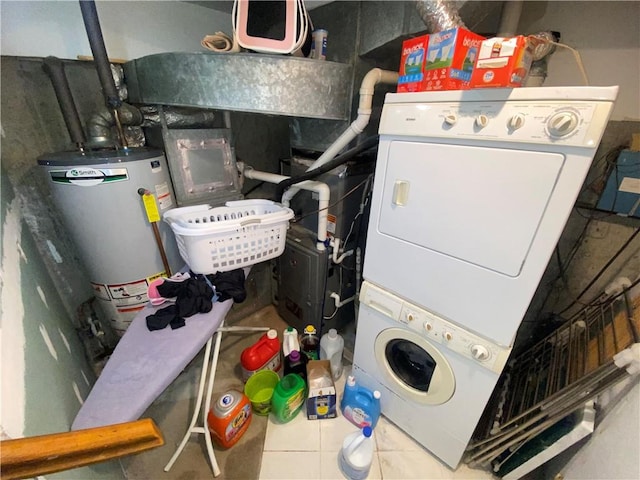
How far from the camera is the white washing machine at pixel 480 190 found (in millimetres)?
699

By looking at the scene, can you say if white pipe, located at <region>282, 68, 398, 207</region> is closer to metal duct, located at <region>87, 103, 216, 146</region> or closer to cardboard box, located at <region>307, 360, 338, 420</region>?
metal duct, located at <region>87, 103, 216, 146</region>

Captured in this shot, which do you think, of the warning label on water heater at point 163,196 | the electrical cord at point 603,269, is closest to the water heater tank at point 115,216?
the warning label on water heater at point 163,196

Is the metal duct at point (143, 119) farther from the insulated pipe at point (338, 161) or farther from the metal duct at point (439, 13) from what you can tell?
the metal duct at point (439, 13)

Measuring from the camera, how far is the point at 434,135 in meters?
0.91

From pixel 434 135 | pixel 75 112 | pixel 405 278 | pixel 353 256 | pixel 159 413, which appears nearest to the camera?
pixel 434 135

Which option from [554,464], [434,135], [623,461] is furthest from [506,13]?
[554,464]

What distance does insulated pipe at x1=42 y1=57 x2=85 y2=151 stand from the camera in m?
1.21

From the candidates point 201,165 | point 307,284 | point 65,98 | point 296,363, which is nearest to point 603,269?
point 307,284

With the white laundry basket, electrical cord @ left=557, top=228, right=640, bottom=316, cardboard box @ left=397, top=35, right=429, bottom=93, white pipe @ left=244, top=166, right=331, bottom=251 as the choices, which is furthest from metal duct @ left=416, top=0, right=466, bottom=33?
electrical cord @ left=557, top=228, right=640, bottom=316

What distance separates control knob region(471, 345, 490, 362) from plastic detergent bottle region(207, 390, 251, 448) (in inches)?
45.3

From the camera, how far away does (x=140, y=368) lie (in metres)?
0.90

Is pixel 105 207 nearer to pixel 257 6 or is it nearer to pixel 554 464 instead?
pixel 257 6

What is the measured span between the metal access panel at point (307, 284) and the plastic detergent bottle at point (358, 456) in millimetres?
728

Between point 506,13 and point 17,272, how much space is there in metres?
2.47
